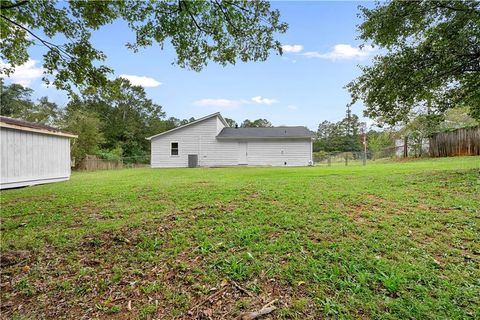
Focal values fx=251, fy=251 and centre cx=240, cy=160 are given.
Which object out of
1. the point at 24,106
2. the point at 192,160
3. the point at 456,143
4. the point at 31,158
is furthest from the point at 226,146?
the point at 24,106

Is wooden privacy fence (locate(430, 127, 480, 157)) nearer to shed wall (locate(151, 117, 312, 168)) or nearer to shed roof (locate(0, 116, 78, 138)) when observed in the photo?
shed wall (locate(151, 117, 312, 168))

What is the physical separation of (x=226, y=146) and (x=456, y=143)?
1390 cm

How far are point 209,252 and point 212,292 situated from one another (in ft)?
2.05

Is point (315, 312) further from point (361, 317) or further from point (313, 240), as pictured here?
point (313, 240)

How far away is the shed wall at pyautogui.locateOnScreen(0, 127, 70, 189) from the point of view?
295 inches

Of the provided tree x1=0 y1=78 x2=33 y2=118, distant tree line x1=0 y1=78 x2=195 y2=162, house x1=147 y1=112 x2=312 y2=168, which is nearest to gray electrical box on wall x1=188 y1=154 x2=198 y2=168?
house x1=147 y1=112 x2=312 y2=168

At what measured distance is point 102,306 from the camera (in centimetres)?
211

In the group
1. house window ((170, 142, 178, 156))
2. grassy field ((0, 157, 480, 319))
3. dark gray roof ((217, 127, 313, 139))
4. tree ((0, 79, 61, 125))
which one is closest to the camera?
grassy field ((0, 157, 480, 319))

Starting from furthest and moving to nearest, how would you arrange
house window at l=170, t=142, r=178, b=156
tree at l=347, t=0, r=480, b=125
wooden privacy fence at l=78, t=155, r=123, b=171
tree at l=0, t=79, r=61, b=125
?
1. tree at l=0, t=79, r=61, b=125
2. house window at l=170, t=142, r=178, b=156
3. wooden privacy fence at l=78, t=155, r=123, b=171
4. tree at l=347, t=0, r=480, b=125

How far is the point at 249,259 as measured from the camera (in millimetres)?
2637

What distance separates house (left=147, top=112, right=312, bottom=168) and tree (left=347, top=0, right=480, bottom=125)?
35.6 feet

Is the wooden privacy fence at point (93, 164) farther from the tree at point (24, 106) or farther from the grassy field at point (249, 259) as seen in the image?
the grassy field at point (249, 259)

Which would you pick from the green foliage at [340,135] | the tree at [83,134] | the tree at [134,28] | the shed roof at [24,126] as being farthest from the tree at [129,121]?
the tree at [134,28]

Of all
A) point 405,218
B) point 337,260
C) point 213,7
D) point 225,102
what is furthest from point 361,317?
point 225,102
